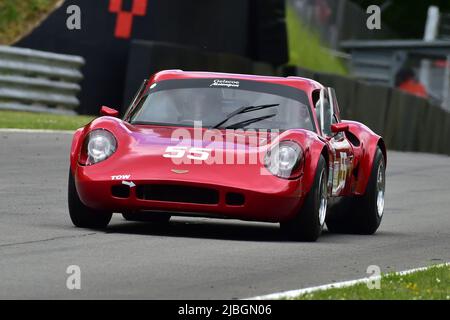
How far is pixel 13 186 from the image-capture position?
14266mm

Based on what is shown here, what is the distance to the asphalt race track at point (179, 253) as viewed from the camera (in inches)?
301

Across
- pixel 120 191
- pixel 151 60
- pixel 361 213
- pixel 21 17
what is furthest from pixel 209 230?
pixel 21 17

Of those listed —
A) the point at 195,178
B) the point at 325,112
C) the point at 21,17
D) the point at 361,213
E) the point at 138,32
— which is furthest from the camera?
the point at 21,17

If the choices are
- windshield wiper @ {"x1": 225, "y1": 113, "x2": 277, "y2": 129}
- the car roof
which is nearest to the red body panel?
windshield wiper @ {"x1": 225, "y1": 113, "x2": 277, "y2": 129}

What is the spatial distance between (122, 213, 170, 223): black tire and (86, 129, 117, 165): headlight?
1.24 m

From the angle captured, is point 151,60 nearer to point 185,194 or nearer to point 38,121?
point 38,121

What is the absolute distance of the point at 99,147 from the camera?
10.5 metres

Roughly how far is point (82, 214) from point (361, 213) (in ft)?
8.91

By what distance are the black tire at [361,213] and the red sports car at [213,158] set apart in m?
0.75

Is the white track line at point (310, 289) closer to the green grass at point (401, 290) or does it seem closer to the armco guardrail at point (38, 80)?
the green grass at point (401, 290)

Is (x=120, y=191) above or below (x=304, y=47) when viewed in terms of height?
above

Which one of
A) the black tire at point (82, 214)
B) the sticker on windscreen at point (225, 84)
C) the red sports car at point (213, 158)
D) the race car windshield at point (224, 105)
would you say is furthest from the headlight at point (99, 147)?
the sticker on windscreen at point (225, 84)

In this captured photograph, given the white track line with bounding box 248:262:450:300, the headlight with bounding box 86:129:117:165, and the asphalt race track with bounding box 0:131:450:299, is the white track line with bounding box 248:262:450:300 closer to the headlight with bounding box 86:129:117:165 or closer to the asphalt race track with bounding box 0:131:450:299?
the asphalt race track with bounding box 0:131:450:299
